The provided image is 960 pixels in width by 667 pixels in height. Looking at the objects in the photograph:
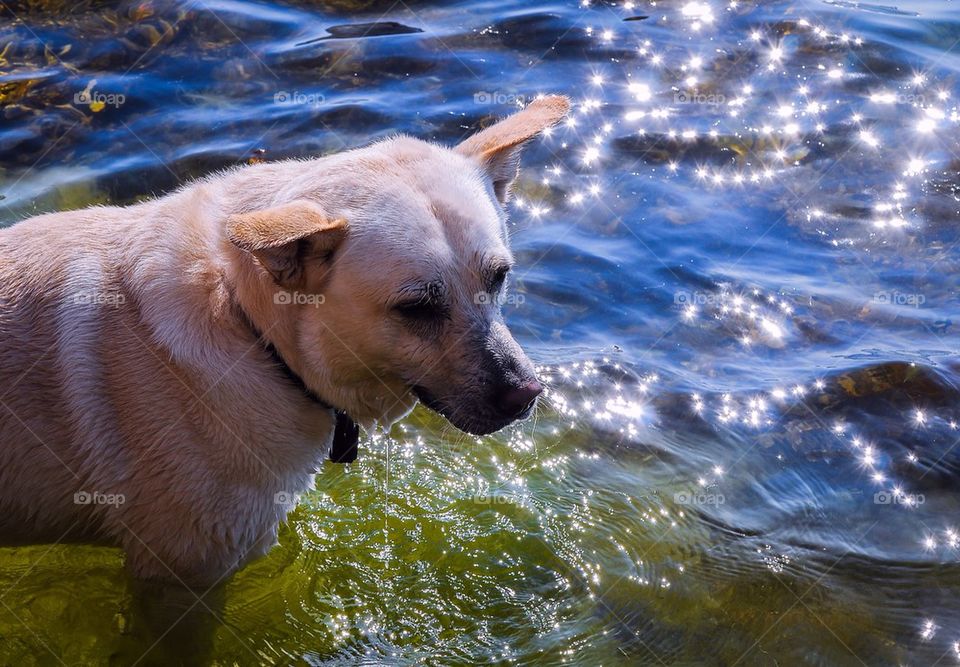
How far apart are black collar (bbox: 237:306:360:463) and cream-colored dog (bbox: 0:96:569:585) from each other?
1cm

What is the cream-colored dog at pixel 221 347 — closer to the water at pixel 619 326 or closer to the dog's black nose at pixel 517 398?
the dog's black nose at pixel 517 398

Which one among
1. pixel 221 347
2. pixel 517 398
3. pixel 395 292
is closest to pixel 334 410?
pixel 221 347

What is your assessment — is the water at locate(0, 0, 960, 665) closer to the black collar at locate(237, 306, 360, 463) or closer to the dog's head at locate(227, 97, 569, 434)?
the black collar at locate(237, 306, 360, 463)

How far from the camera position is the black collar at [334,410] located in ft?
12.6

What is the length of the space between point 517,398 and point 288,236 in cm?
103

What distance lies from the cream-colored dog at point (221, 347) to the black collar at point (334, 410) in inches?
0.5

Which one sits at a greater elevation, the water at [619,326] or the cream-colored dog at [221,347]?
the cream-colored dog at [221,347]

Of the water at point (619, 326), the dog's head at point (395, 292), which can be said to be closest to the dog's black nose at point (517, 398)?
the dog's head at point (395, 292)

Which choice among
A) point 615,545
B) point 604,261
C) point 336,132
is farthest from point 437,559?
point 336,132

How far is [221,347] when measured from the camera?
3.80 metres

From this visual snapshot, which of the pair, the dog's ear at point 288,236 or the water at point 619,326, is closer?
the dog's ear at point 288,236

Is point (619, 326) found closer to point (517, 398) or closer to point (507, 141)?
point (507, 141)

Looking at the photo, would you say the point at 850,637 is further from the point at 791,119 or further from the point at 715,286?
the point at 791,119

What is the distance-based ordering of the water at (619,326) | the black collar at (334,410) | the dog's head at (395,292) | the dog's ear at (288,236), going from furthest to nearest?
the water at (619,326) < the black collar at (334,410) < the dog's head at (395,292) < the dog's ear at (288,236)
